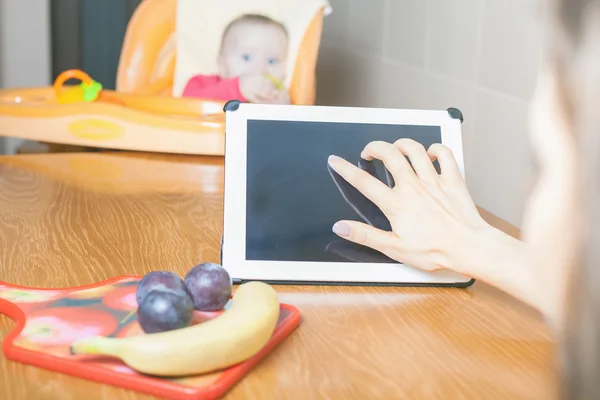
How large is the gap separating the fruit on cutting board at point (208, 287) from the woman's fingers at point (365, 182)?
221mm

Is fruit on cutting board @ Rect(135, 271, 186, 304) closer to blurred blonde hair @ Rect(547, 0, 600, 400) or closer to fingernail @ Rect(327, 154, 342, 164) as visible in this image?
fingernail @ Rect(327, 154, 342, 164)

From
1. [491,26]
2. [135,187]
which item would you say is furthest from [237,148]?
[491,26]

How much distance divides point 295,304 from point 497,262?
21 cm

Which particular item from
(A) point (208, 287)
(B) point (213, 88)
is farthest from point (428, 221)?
(B) point (213, 88)

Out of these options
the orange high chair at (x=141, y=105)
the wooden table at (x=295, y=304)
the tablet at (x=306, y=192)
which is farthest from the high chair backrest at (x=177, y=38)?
the tablet at (x=306, y=192)

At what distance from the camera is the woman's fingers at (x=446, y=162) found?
0.86 meters

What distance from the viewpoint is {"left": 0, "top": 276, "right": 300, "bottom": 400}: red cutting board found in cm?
59

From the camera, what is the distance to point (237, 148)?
0.90 metres

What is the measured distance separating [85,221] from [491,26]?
721mm

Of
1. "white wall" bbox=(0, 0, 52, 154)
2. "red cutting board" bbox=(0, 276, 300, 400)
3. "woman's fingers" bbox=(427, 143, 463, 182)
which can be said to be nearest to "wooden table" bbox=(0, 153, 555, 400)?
"red cutting board" bbox=(0, 276, 300, 400)

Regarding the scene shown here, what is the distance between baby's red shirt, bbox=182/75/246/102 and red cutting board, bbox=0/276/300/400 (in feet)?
2.98

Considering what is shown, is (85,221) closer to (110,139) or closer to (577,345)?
(110,139)

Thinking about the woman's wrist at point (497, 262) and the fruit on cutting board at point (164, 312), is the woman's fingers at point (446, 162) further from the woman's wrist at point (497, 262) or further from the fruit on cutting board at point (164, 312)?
the fruit on cutting board at point (164, 312)

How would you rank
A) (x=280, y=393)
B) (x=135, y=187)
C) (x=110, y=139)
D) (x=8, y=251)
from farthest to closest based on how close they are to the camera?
(x=110, y=139)
(x=135, y=187)
(x=8, y=251)
(x=280, y=393)
